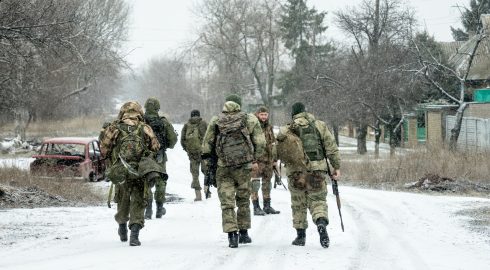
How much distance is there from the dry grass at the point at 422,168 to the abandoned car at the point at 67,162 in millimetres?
7552

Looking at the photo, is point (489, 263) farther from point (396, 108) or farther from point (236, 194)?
point (396, 108)

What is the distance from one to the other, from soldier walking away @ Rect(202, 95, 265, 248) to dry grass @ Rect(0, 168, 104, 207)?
592cm

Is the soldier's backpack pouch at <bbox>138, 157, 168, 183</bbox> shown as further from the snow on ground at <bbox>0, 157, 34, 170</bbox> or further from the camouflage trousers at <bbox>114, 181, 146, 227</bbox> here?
the snow on ground at <bbox>0, 157, 34, 170</bbox>

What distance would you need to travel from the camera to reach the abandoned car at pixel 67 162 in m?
17.5

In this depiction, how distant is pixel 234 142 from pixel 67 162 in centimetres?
1108

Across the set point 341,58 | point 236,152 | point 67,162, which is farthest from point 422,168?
point 341,58

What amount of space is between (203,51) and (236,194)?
52.5 meters

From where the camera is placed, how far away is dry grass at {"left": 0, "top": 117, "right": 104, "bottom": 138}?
1978 inches

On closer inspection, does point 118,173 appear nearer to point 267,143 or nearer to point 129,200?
point 129,200

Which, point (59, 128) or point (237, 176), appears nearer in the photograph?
point (237, 176)

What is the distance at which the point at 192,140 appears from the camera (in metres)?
13.6

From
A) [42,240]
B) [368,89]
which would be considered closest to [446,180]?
[42,240]

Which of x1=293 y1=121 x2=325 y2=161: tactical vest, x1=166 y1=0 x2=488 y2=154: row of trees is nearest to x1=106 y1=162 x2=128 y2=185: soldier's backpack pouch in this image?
x1=293 y1=121 x2=325 y2=161: tactical vest

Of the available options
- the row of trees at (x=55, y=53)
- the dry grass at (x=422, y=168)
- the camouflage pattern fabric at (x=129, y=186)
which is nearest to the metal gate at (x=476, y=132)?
the dry grass at (x=422, y=168)
